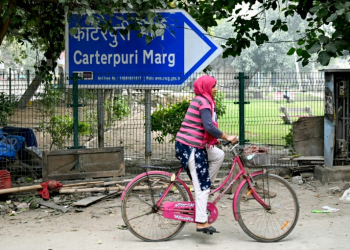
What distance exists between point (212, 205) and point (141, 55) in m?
3.90

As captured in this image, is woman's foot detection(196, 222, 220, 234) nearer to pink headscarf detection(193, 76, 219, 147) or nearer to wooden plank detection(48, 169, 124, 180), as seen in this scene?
pink headscarf detection(193, 76, 219, 147)

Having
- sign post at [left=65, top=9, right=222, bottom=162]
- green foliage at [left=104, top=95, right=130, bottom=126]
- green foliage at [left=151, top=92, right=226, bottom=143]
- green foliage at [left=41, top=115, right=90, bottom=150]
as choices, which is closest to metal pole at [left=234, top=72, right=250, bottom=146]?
sign post at [left=65, top=9, right=222, bottom=162]

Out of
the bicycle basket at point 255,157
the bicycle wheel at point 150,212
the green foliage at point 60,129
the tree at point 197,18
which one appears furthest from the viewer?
the green foliage at point 60,129

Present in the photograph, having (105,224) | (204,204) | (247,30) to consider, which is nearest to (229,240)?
(204,204)

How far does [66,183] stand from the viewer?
8.45 meters

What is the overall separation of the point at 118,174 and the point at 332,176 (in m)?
3.50

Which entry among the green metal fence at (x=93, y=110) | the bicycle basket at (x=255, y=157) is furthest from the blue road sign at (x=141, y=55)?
the bicycle basket at (x=255, y=157)

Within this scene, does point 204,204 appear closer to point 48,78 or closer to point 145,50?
point 145,50

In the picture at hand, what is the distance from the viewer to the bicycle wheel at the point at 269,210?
19.2 feet

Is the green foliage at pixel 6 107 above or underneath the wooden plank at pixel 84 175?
above

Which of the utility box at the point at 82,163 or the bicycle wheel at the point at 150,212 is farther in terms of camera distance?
the utility box at the point at 82,163

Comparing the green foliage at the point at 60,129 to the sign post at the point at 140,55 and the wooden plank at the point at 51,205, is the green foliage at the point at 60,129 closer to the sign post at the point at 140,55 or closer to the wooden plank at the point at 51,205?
the sign post at the point at 140,55

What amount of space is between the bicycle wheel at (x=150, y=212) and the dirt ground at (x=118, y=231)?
13cm

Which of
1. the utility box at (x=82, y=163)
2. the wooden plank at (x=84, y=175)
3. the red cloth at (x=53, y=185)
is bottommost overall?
the red cloth at (x=53, y=185)
